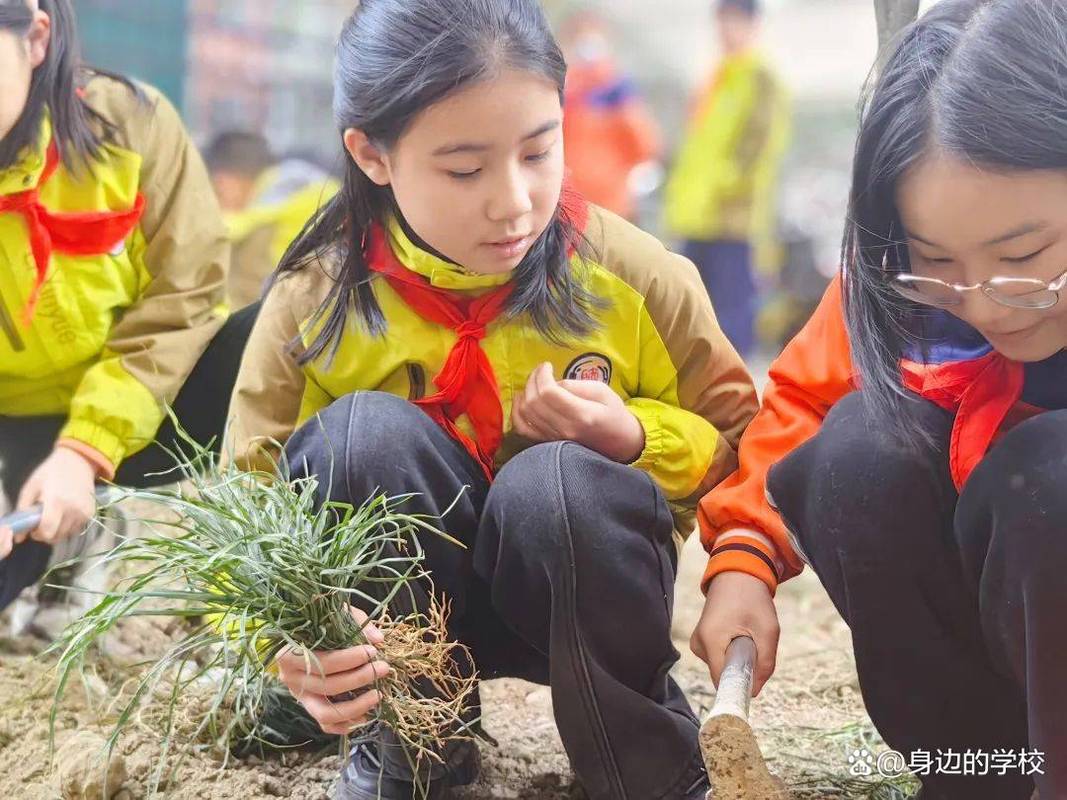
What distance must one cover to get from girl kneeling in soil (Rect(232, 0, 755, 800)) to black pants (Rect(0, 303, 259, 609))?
1.40 feet

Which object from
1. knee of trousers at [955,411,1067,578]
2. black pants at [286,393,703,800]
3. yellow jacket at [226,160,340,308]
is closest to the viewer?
knee of trousers at [955,411,1067,578]

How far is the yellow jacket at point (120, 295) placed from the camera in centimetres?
193

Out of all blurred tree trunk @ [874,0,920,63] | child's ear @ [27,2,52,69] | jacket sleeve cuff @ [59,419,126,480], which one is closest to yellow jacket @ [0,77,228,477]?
jacket sleeve cuff @ [59,419,126,480]

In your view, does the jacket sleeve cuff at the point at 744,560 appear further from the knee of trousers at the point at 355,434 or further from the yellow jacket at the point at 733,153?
the yellow jacket at the point at 733,153

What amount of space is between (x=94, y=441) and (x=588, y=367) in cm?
76

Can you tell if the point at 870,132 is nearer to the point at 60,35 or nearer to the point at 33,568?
the point at 60,35

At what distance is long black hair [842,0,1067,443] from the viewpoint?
48.4 inches

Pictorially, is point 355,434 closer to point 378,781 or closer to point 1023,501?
point 378,781

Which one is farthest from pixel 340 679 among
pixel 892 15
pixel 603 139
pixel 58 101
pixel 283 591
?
pixel 603 139

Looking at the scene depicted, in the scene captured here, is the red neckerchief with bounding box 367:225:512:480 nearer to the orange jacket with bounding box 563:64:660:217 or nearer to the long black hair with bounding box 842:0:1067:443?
the long black hair with bounding box 842:0:1067:443

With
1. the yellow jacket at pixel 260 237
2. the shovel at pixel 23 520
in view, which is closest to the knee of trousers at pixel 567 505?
the shovel at pixel 23 520

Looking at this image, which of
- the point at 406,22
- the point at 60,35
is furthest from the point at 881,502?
the point at 60,35

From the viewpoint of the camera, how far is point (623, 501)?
1.46 meters

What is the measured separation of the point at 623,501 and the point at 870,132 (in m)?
0.47
